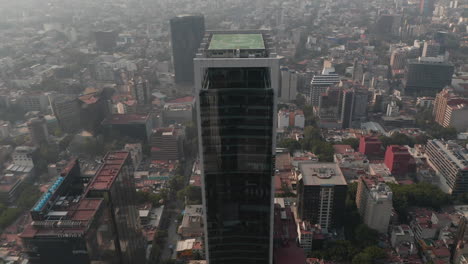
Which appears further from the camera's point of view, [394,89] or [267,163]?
[394,89]

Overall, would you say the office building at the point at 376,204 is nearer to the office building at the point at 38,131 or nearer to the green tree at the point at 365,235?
the green tree at the point at 365,235

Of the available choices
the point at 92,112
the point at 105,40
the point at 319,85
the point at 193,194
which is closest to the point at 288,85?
the point at 319,85

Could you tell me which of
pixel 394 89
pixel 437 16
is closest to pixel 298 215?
pixel 394 89

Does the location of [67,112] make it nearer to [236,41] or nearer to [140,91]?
[140,91]

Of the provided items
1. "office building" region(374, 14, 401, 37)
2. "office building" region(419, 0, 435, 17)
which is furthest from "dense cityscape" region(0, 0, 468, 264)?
"office building" region(419, 0, 435, 17)

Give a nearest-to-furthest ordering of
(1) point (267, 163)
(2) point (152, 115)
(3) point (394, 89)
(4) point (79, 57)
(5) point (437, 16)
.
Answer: (1) point (267, 163)
(2) point (152, 115)
(3) point (394, 89)
(4) point (79, 57)
(5) point (437, 16)

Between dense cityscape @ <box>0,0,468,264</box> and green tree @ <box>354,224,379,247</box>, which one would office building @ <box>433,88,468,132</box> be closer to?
dense cityscape @ <box>0,0,468,264</box>

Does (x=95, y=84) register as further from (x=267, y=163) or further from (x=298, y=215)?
(x=267, y=163)
